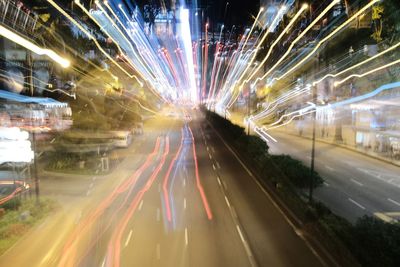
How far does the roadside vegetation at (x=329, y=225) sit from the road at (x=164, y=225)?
2.47ft

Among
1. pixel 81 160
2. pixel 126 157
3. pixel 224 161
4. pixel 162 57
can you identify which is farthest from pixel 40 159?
pixel 162 57

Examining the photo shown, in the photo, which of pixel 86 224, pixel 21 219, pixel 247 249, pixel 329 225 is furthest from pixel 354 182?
pixel 21 219

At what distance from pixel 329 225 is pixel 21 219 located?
42.1ft

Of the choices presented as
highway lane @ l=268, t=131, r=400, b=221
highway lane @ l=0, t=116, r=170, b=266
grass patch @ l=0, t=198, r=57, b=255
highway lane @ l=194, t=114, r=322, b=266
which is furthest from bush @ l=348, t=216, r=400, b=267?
grass patch @ l=0, t=198, r=57, b=255

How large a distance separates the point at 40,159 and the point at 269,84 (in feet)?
130

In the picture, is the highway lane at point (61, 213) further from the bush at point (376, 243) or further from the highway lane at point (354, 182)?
the highway lane at point (354, 182)

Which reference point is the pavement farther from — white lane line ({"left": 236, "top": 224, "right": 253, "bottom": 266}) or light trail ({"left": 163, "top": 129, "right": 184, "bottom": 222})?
light trail ({"left": 163, "top": 129, "right": 184, "bottom": 222})

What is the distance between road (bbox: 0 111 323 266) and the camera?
13.4 metres

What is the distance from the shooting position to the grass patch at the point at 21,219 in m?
14.5

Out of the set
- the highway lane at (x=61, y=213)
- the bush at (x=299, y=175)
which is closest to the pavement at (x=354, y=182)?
the bush at (x=299, y=175)

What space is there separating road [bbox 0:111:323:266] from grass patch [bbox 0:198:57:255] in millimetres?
342

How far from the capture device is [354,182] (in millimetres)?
24781

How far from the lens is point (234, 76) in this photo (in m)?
71.8

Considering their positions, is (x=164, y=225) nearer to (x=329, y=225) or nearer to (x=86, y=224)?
(x=86, y=224)
